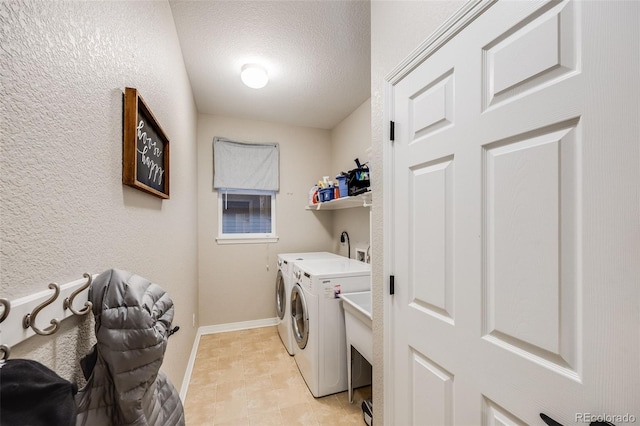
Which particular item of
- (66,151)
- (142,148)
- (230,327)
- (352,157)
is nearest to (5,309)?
(66,151)

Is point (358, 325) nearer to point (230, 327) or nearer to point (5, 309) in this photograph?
point (5, 309)

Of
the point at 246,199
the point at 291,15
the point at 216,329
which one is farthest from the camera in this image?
the point at 246,199

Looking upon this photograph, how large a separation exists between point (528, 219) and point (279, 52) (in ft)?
6.80

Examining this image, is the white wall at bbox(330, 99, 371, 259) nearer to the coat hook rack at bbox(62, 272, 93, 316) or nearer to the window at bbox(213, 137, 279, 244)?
the window at bbox(213, 137, 279, 244)

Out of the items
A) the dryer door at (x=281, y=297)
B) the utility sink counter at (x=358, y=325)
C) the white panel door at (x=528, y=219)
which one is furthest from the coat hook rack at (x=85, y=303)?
the dryer door at (x=281, y=297)

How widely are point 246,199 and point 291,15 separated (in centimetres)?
222

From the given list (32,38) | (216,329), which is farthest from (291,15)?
(216,329)

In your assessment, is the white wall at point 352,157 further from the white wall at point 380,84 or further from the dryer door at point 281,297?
the white wall at point 380,84

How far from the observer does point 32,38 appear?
51cm

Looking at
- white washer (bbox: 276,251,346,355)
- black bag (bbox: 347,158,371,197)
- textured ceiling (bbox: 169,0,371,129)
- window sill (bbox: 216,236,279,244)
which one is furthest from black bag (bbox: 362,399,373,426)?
textured ceiling (bbox: 169,0,371,129)

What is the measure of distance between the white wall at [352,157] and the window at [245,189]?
84 centimetres

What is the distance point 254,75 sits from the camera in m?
2.17

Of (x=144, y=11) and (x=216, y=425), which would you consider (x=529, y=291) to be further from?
(x=216, y=425)

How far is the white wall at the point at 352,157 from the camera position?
2.81 meters
